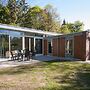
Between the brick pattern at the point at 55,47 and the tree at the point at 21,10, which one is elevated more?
the tree at the point at 21,10

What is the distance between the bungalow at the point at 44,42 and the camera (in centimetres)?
2088

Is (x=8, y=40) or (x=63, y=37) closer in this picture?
(x=8, y=40)

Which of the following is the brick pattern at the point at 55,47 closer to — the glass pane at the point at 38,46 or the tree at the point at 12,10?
the glass pane at the point at 38,46

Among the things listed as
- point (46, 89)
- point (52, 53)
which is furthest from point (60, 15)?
point (46, 89)

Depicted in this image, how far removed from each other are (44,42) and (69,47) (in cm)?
596

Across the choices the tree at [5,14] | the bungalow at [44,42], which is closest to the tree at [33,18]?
the tree at [5,14]

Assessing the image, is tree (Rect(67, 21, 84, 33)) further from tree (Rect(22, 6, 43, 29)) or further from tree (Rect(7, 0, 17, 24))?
tree (Rect(7, 0, 17, 24))

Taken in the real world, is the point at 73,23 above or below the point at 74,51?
above

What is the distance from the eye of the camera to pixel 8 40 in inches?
835

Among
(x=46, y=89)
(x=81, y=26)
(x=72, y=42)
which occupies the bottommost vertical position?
(x=46, y=89)

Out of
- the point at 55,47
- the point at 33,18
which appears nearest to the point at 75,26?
the point at 33,18

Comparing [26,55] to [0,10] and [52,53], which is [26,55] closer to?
[52,53]

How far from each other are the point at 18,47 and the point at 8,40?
7.01 ft

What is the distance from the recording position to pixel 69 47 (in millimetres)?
23969
